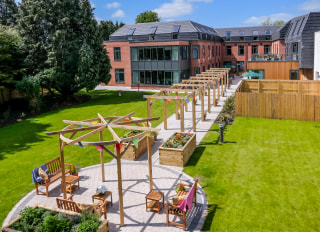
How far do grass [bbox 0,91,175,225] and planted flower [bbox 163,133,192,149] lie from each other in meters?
3.31

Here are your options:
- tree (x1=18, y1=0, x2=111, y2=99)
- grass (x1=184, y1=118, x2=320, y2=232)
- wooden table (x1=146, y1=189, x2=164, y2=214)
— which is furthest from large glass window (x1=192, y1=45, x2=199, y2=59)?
wooden table (x1=146, y1=189, x2=164, y2=214)

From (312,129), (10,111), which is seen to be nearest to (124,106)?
(10,111)

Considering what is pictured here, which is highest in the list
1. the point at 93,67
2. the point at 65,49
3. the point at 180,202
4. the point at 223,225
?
the point at 65,49

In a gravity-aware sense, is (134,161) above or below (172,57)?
below

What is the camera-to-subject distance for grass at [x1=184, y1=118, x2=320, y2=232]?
9.44 m

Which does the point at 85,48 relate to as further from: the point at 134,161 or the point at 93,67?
the point at 134,161

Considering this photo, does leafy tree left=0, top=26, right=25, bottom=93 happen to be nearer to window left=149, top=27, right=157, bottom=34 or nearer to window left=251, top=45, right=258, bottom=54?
window left=149, top=27, right=157, bottom=34

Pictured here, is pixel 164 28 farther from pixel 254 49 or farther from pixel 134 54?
pixel 254 49

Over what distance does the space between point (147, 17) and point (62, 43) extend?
46849 millimetres

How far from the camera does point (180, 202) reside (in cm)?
956

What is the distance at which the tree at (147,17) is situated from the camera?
71.9 meters

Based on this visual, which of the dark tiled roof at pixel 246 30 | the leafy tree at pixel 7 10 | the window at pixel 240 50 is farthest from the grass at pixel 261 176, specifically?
the leafy tree at pixel 7 10

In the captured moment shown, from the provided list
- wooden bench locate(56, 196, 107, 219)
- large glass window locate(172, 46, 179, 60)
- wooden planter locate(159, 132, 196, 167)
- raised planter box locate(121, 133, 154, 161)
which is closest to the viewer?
wooden bench locate(56, 196, 107, 219)

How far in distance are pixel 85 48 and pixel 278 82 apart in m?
19.9
